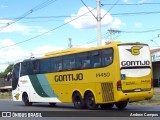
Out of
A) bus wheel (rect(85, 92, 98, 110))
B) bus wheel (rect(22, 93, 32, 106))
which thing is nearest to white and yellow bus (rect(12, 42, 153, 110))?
bus wheel (rect(85, 92, 98, 110))

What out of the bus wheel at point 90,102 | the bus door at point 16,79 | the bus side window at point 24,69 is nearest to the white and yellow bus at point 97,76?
the bus wheel at point 90,102

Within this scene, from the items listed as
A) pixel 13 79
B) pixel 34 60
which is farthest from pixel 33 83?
pixel 13 79

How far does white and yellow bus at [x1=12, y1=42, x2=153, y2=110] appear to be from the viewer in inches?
802

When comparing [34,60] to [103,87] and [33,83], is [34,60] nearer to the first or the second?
[33,83]

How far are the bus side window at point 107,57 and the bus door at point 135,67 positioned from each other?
0.49 metres

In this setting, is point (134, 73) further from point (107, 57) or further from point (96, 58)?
point (96, 58)

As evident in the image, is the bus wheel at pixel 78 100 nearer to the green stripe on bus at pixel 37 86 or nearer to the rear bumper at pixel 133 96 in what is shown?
the rear bumper at pixel 133 96

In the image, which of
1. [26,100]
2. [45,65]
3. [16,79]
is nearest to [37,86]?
[45,65]

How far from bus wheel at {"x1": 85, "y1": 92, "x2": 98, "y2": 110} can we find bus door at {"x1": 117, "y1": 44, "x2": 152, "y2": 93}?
2.13 meters

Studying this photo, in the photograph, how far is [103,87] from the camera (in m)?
21.1

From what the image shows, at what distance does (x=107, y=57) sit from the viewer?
20812 millimetres

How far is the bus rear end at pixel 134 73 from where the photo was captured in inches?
798

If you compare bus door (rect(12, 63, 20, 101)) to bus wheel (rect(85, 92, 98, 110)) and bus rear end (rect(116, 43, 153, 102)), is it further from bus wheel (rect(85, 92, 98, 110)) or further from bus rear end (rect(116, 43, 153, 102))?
bus rear end (rect(116, 43, 153, 102))

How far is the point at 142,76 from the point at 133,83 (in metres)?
0.70
